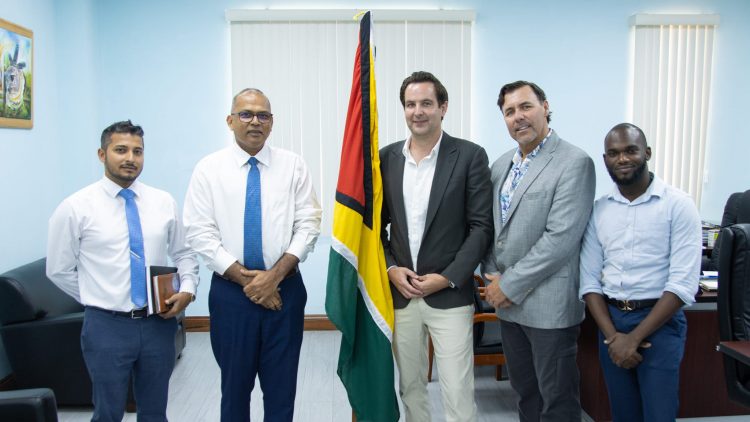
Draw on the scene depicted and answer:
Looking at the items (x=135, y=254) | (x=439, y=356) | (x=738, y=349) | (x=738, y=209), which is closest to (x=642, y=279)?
(x=738, y=349)

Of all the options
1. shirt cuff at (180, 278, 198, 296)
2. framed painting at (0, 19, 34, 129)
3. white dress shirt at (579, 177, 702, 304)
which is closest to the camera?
white dress shirt at (579, 177, 702, 304)

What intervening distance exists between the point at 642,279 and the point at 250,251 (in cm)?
150

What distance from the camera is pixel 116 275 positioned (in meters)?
2.23

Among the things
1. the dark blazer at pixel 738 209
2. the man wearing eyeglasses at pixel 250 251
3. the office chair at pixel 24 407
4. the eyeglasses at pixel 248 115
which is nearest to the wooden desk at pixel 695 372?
the dark blazer at pixel 738 209

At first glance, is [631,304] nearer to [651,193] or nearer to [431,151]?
[651,193]

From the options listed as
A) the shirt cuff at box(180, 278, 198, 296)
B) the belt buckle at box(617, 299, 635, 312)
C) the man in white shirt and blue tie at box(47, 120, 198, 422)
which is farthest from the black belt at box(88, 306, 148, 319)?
the belt buckle at box(617, 299, 635, 312)

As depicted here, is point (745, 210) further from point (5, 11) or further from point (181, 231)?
point (5, 11)

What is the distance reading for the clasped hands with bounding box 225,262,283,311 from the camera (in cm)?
A: 220

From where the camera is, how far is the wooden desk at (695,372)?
2.96 meters

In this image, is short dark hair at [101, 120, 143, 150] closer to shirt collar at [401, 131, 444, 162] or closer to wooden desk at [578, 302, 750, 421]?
shirt collar at [401, 131, 444, 162]

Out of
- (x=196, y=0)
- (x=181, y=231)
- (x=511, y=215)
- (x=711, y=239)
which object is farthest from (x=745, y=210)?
(x=196, y=0)

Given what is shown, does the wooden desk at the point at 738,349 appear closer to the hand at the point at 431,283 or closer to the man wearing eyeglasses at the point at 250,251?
the hand at the point at 431,283

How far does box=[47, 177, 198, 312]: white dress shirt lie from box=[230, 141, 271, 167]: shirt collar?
43 centimetres

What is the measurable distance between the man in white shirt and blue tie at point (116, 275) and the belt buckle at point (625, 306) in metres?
1.71
